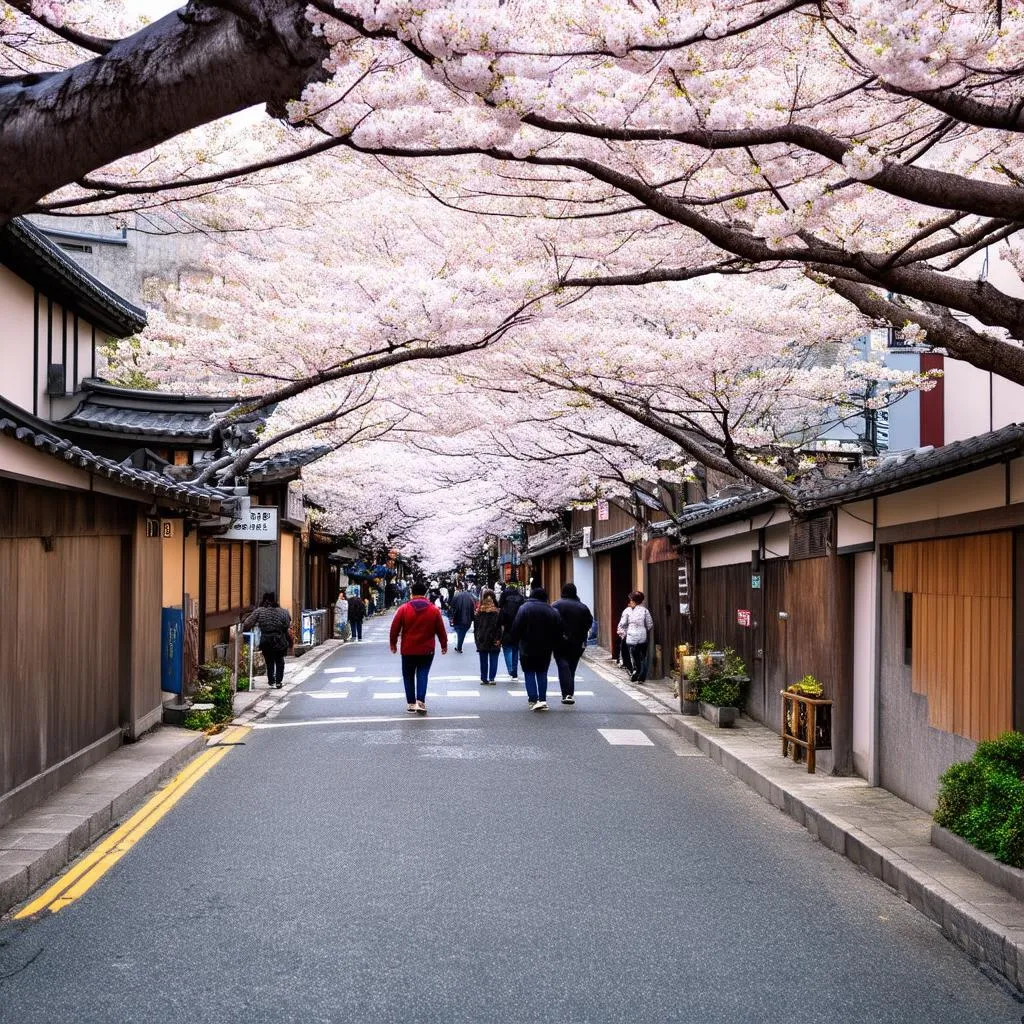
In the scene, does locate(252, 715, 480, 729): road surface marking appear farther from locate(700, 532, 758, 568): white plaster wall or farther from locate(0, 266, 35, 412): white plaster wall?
locate(0, 266, 35, 412): white plaster wall

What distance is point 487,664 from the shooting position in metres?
24.2

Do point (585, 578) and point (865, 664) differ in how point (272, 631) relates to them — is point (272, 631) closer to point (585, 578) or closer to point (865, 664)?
point (865, 664)

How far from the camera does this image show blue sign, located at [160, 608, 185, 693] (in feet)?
53.0

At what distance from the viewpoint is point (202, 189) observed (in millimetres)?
11477

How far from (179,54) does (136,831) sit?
264 inches

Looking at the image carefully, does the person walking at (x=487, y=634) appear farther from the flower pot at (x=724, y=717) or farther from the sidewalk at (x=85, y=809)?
the sidewalk at (x=85, y=809)

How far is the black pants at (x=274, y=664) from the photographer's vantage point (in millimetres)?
22297

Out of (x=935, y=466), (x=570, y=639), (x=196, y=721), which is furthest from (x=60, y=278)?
(x=935, y=466)

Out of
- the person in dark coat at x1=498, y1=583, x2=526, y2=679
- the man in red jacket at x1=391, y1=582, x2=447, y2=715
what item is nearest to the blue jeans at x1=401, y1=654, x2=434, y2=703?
the man in red jacket at x1=391, y1=582, x2=447, y2=715

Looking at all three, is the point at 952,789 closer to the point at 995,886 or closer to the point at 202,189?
the point at 995,886

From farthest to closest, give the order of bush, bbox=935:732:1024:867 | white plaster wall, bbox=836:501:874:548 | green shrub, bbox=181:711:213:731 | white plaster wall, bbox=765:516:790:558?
green shrub, bbox=181:711:213:731 → white plaster wall, bbox=765:516:790:558 → white plaster wall, bbox=836:501:874:548 → bush, bbox=935:732:1024:867

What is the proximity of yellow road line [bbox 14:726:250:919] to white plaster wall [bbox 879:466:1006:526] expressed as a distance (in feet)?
22.7

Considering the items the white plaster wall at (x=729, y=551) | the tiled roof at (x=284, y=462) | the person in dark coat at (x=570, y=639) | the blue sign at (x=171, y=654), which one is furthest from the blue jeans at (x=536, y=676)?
the tiled roof at (x=284, y=462)

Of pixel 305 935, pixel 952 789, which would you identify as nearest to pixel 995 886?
pixel 952 789
